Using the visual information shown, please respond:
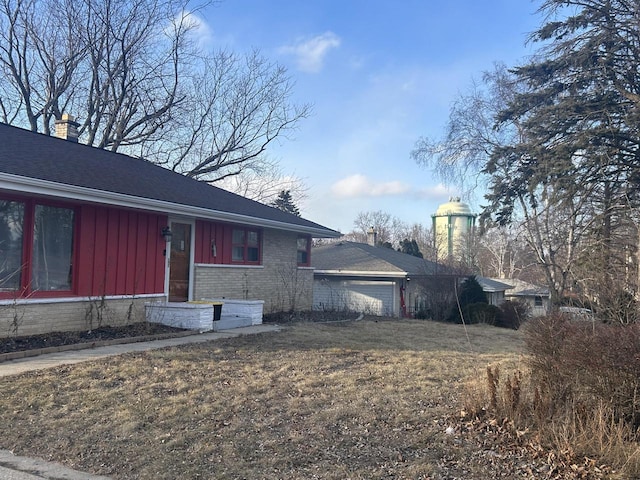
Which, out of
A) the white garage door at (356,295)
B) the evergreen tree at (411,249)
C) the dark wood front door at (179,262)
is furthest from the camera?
the evergreen tree at (411,249)

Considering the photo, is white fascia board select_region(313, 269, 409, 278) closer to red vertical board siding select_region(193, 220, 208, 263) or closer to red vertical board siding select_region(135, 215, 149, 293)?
red vertical board siding select_region(193, 220, 208, 263)

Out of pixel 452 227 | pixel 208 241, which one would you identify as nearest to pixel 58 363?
pixel 208 241

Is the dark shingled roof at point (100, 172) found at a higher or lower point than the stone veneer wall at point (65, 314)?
higher

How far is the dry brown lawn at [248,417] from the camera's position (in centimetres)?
424

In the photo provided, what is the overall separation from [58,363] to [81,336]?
225cm

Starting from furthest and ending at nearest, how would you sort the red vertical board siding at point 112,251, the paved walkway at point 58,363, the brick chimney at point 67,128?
the brick chimney at point 67,128 → the red vertical board siding at point 112,251 → the paved walkway at point 58,363

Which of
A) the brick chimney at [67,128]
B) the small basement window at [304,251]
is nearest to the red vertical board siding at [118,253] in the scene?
the brick chimney at [67,128]

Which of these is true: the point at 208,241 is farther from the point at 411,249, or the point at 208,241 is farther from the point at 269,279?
the point at 411,249

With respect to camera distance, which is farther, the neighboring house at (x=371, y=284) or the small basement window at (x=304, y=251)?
the neighboring house at (x=371, y=284)

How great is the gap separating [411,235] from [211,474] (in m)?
64.0

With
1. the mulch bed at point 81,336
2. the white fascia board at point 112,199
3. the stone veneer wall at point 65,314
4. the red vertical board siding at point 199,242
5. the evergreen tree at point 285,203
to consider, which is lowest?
the mulch bed at point 81,336

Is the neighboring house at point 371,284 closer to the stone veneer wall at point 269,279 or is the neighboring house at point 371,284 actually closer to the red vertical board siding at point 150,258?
the stone veneer wall at point 269,279

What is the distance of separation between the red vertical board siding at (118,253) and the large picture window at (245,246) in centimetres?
288

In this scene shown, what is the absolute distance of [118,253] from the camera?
11055 millimetres
